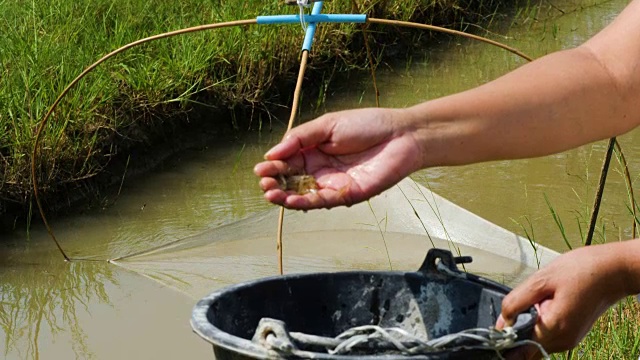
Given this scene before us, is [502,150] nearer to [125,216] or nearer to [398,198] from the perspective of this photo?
[398,198]

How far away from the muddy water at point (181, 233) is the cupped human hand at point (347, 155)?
1.48 metres

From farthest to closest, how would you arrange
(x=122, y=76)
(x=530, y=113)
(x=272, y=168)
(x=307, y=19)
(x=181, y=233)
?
(x=122, y=76) < (x=181, y=233) < (x=307, y=19) < (x=530, y=113) < (x=272, y=168)

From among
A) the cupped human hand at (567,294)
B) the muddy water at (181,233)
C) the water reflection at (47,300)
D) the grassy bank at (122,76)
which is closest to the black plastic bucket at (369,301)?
the cupped human hand at (567,294)

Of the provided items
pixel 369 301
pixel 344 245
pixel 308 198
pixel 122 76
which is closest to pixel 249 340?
pixel 308 198

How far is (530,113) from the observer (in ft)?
4.85

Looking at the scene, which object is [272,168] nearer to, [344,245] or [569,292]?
[569,292]

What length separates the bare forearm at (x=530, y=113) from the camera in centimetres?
143

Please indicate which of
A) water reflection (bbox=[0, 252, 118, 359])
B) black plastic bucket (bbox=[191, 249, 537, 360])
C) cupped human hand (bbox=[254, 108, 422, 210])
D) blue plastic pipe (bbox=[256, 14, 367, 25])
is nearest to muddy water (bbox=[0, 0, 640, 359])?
water reflection (bbox=[0, 252, 118, 359])

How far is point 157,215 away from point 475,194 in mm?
1257

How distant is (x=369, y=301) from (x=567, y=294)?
1.21ft

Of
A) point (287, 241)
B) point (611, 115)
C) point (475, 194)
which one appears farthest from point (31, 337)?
point (611, 115)

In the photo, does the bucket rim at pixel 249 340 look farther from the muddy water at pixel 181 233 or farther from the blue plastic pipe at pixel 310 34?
the muddy water at pixel 181 233

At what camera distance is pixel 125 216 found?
13.0 feet

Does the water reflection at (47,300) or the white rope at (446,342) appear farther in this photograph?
the water reflection at (47,300)
